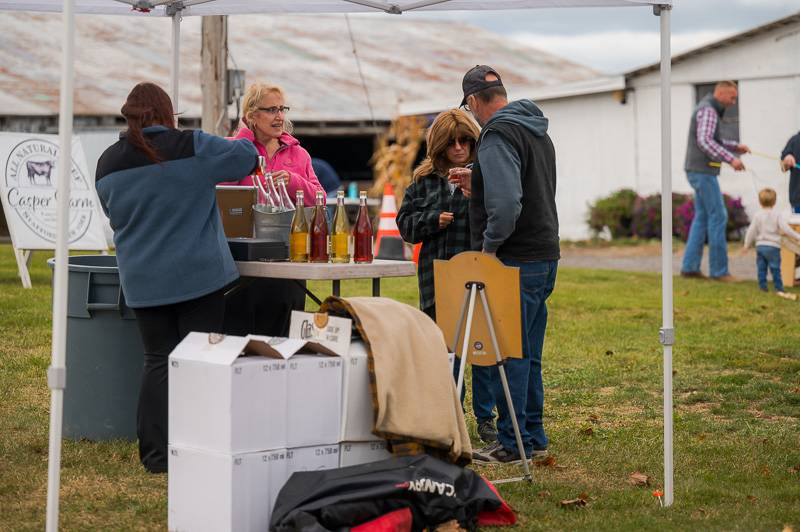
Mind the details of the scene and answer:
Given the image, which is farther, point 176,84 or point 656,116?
point 656,116

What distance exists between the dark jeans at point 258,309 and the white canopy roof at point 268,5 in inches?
61.1

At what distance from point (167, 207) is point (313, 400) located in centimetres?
125

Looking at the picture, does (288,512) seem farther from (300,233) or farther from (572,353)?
(572,353)

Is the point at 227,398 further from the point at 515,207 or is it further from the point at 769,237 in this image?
the point at 769,237

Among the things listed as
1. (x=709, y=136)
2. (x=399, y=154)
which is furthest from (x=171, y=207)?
(x=399, y=154)

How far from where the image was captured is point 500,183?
5.45m

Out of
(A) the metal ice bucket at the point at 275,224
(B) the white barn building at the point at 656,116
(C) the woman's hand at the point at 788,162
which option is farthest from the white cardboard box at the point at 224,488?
(B) the white barn building at the point at 656,116

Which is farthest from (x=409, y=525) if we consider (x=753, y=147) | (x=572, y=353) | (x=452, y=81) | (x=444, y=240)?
(x=452, y=81)

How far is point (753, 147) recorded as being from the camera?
19922mm

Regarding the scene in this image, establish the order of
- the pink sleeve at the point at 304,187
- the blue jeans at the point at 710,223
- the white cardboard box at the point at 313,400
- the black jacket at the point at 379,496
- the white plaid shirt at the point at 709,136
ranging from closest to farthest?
1. the black jacket at the point at 379,496
2. the white cardboard box at the point at 313,400
3. the pink sleeve at the point at 304,187
4. the white plaid shirt at the point at 709,136
5. the blue jeans at the point at 710,223

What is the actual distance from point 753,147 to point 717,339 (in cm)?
1099

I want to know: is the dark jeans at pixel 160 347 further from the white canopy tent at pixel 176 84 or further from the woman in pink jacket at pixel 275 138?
the woman in pink jacket at pixel 275 138

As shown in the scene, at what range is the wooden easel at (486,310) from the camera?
532 cm

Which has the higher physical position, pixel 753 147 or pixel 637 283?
pixel 753 147
